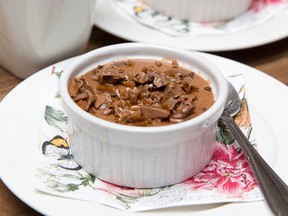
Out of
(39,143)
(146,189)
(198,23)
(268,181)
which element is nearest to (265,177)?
(268,181)

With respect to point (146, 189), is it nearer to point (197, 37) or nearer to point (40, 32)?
point (40, 32)

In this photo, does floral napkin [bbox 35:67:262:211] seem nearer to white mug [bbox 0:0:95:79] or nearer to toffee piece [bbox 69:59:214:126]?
toffee piece [bbox 69:59:214:126]

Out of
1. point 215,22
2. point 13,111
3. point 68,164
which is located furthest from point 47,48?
point 215,22

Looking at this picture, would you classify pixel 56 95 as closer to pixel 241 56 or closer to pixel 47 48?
pixel 47 48

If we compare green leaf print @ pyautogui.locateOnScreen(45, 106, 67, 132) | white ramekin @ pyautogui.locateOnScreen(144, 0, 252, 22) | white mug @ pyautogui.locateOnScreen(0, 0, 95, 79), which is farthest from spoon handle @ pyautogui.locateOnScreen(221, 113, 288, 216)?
white ramekin @ pyautogui.locateOnScreen(144, 0, 252, 22)

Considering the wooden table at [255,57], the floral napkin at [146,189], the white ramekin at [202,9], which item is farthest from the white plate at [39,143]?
the white ramekin at [202,9]
